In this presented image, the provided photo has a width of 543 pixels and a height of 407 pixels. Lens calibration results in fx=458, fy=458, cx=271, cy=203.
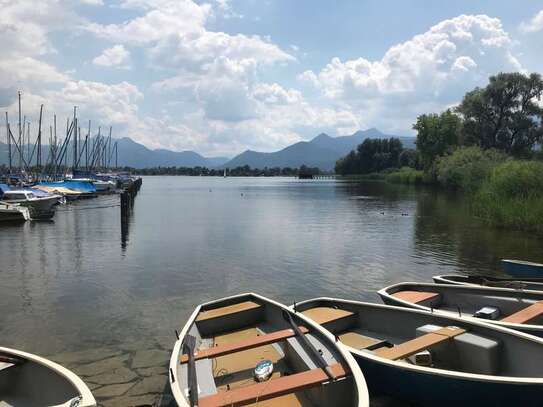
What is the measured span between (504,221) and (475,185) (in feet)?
80.4

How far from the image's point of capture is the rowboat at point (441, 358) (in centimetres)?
646

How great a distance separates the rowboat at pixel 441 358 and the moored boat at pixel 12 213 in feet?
116

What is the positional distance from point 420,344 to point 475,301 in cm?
454

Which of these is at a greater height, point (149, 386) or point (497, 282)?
point (497, 282)

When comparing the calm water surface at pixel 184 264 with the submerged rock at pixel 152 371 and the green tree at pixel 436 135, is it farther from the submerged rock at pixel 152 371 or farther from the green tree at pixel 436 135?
the green tree at pixel 436 135

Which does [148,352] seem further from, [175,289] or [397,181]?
[397,181]

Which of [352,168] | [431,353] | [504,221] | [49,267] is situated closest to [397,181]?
[352,168]

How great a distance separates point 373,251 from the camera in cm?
2577

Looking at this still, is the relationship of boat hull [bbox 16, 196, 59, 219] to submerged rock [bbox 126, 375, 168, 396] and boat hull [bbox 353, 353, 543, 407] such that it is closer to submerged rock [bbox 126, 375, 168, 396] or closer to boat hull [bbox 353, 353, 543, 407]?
submerged rock [bbox 126, 375, 168, 396]

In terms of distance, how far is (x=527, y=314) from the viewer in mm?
9820

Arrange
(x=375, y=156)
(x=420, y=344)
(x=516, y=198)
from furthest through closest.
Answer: (x=375, y=156), (x=516, y=198), (x=420, y=344)

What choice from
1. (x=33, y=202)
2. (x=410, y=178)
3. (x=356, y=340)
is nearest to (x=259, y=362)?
(x=356, y=340)

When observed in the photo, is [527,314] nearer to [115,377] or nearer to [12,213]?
[115,377]

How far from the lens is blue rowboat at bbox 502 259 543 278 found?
1607 cm
